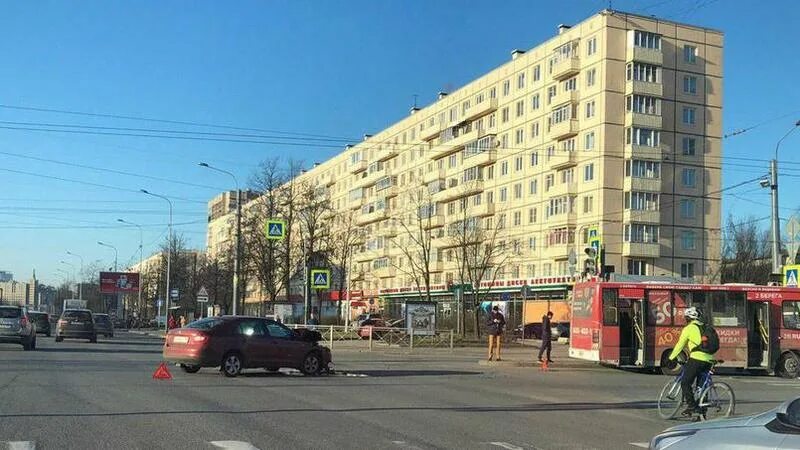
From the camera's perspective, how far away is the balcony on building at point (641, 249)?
66.6 meters

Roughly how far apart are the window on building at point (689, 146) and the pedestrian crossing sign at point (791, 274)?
143 feet

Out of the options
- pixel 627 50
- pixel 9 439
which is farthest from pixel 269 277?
pixel 9 439

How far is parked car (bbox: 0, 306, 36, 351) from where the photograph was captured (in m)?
26.8

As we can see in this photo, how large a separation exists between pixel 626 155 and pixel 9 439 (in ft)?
209

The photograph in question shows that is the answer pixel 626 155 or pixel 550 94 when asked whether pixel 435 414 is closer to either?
pixel 626 155

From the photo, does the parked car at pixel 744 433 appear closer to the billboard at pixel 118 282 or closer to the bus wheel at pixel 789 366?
the bus wheel at pixel 789 366

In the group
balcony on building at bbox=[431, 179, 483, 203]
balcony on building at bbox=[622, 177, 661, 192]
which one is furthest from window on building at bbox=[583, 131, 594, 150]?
balcony on building at bbox=[431, 179, 483, 203]

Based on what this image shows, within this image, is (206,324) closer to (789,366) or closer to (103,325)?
(789,366)

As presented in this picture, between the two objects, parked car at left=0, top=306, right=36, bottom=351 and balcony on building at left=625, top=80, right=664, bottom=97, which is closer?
parked car at left=0, top=306, right=36, bottom=351

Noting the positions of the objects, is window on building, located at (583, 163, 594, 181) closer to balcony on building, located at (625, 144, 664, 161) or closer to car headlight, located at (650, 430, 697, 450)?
balcony on building, located at (625, 144, 664, 161)

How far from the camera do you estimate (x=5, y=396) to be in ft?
42.0

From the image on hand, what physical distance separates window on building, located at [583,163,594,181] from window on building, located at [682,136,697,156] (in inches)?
348

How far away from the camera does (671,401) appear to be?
13.2 m

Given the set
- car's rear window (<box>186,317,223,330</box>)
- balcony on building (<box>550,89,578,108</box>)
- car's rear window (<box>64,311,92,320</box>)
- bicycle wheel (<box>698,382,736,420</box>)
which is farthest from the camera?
balcony on building (<box>550,89,578,108</box>)
